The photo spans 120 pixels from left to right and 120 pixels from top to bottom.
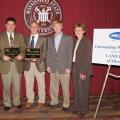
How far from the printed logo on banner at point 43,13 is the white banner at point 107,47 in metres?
1.38

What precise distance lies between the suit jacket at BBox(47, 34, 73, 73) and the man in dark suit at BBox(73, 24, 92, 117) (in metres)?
0.13

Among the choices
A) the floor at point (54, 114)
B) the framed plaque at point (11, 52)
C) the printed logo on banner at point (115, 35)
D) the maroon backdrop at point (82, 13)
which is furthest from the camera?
the maroon backdrop at point (82, 13)

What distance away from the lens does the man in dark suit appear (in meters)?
4.76

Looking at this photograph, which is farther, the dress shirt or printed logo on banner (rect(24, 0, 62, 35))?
printed logo on banner (rect(24, 0, 62, 35))

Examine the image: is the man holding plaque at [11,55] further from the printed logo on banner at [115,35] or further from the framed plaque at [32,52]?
the printed logo on banner at [115,35]

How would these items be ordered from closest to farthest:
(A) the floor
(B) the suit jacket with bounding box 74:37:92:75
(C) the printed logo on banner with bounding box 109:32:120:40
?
(C) the printed logo on banner with bounding box 109:32:120:40 < (B) the suit jacket with bounding box 74:37:92:75 < (A) the floor

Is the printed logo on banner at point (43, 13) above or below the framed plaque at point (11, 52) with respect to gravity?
above

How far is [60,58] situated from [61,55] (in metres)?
0.05

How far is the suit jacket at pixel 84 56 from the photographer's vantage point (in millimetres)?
4750

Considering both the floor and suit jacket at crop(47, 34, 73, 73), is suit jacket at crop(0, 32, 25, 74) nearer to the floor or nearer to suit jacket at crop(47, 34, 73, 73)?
suit jacket at crop(47, 34, 73, 73)

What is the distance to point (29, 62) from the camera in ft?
17.3

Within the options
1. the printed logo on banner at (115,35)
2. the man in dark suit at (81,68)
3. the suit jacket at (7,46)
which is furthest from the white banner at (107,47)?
the suit jacket at (7,46)

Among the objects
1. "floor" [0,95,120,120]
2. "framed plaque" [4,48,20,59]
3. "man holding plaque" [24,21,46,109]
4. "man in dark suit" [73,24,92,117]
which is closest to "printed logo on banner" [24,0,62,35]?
"man holding plaque" [24,21,46,109]

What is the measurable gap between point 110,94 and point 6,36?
2546 mm
